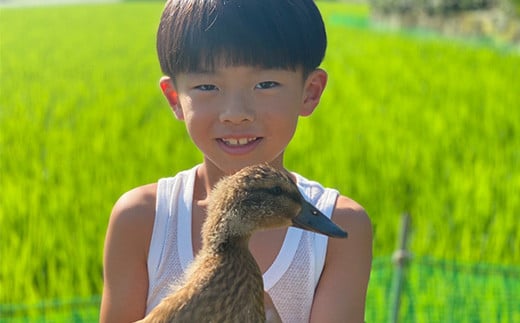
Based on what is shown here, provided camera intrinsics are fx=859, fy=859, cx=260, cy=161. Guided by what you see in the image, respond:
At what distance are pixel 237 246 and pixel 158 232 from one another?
0.27 metres

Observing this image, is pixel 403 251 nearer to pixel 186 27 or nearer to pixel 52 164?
pixel 186 27

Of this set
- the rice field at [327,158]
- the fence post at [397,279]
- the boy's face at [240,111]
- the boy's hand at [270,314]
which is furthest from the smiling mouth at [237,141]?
the rice field at [327,158]

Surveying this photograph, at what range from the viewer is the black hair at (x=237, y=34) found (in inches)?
48.5

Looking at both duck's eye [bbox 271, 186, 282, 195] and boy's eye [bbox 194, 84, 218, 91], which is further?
boy's eye [bbox 194, 84, 218, 91]

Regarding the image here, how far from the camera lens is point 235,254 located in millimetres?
1087

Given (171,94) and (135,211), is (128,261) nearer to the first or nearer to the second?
(135,211)

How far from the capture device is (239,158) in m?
1.25

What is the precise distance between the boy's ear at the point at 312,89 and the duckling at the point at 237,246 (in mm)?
276

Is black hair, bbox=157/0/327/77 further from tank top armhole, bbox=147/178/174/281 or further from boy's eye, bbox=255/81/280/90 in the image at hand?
tank top armhole, bbox=147/178/174/281

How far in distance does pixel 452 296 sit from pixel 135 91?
489 centimetres

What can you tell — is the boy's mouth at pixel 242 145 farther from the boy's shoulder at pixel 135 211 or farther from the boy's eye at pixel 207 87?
the boy's shoulder at pixel 135 211

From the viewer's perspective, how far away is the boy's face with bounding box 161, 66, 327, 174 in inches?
48.1

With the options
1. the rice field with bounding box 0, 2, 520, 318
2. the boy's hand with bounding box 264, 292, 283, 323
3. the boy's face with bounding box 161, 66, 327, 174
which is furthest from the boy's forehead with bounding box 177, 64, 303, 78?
the rice field with bounding box 0, 2, 520, 318

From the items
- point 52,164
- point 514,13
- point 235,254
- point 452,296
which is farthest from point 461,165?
point 514,13
